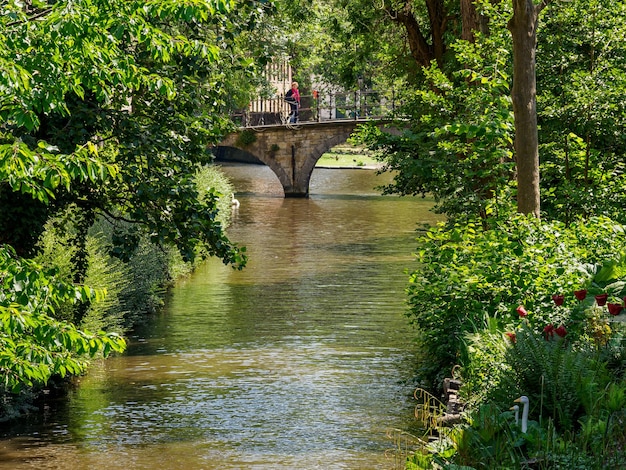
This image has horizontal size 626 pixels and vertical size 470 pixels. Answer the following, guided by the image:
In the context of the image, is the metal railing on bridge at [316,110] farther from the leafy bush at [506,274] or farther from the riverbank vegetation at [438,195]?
the leafy bush at [506,274]

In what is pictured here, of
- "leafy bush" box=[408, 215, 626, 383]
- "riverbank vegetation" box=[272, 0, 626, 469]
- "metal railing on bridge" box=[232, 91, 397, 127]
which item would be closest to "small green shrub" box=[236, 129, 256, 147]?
"metal railing on bridge" box=[232, 91, 397, 127]

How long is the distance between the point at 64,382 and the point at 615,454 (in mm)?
9813

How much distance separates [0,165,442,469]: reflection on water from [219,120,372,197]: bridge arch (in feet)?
69.9

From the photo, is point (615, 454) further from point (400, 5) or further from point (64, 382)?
point (400, 5)

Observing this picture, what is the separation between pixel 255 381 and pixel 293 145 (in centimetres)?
3517

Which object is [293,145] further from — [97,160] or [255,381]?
[97,160]

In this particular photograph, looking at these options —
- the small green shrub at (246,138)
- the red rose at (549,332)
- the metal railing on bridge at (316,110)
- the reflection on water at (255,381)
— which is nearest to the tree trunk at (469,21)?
the reflection on water at (255,381)

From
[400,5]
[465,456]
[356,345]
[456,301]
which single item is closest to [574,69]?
[356,345]

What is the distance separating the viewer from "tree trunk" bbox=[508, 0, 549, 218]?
1383 cm

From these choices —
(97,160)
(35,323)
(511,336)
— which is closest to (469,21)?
(511,336)

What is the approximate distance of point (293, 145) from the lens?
51094mm

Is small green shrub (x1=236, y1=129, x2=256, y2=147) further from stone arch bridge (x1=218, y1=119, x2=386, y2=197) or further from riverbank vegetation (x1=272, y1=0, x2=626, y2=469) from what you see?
riverbank vegetation (x1=272, y1=0, x2=626, y2=469)

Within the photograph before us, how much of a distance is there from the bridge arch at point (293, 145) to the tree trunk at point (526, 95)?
1437 inches

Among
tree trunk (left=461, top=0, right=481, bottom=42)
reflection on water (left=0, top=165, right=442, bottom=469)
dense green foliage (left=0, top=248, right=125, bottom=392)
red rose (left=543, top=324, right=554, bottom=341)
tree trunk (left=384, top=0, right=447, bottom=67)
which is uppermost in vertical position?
tree trunk (left=384, top=0, right=447, bottom=67)
